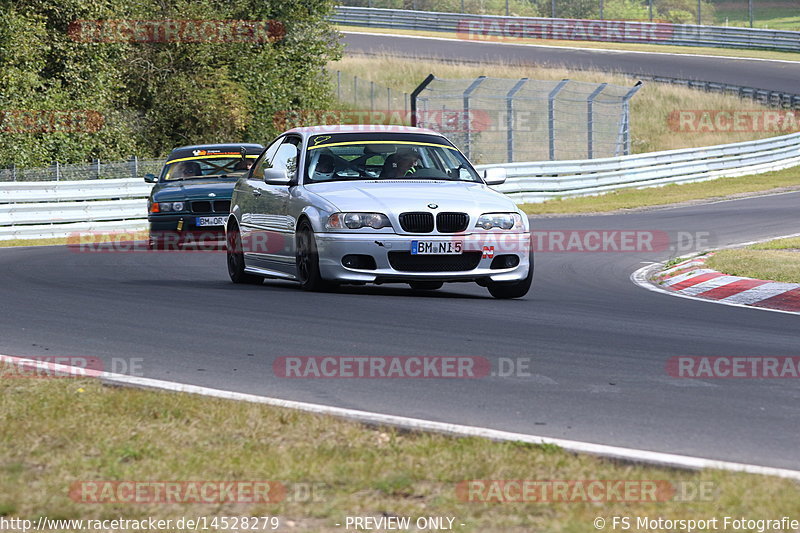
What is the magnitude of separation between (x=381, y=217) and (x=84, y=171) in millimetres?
17484

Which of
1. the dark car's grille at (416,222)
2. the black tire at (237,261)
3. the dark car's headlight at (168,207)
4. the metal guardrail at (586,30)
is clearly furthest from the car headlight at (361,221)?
the metal guardrail at (586,30)

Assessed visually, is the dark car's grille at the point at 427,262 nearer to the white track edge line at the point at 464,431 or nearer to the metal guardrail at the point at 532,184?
the white track edge line at the point at 464,431

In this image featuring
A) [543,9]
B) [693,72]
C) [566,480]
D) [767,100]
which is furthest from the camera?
[543,9]

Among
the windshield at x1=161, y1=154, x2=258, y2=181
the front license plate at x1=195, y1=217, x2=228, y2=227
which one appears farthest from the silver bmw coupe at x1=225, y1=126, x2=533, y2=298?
the windshield at x1=161, y1=154, x2=258, y2=181

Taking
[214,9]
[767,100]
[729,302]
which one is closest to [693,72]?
[767,100]

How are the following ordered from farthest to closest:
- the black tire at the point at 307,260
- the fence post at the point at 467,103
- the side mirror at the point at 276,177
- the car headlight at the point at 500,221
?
the fence post at the point at 467,103 → the side mirror at the point at 276,177 → the black tire at the point at 307,260 → the car headlight at the point at 500,221

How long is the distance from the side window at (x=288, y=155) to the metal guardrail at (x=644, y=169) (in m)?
13.3

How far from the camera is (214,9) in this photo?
33.2 m

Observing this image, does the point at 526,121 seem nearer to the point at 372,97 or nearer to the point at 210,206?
the point at 372,97

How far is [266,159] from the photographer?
12516 mm

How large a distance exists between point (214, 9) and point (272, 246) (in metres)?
23.1

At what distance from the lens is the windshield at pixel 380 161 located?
1117cm

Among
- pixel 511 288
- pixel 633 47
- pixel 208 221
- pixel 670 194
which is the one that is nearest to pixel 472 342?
pixel 511 288

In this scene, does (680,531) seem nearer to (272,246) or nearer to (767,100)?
(272,246)
